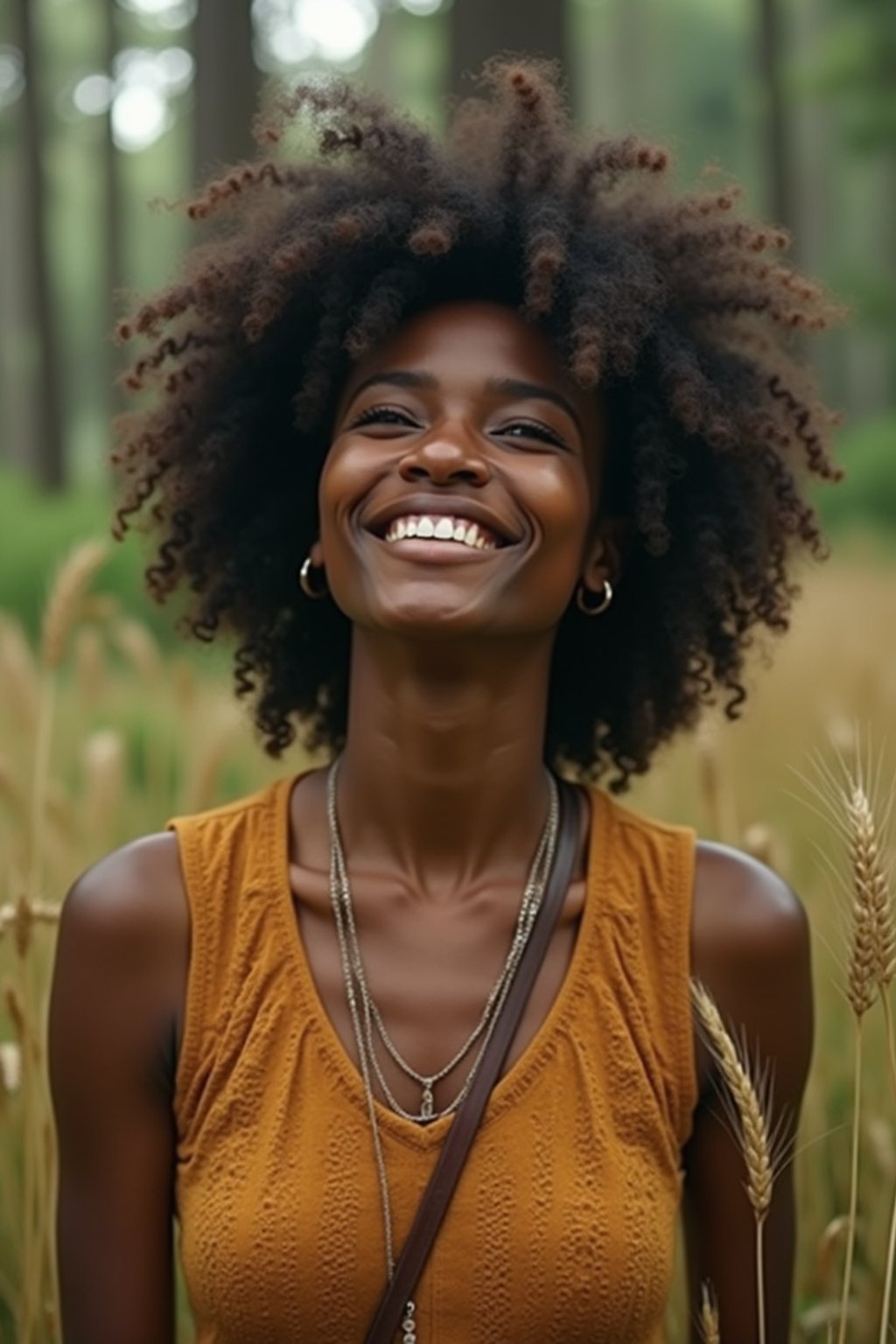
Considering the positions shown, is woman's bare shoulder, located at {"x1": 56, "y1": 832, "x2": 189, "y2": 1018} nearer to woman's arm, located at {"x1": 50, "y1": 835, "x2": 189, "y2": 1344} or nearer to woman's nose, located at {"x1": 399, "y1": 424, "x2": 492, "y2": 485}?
woman's arm, located at {"x1": 50, "y1": 835, "x2": 189, "y2": 1344}

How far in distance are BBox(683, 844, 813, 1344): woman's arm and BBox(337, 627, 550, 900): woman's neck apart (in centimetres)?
26

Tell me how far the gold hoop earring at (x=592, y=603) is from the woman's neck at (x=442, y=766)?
102 millimetres

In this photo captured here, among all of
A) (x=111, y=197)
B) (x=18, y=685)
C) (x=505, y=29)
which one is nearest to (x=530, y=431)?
(x=18, y=685)

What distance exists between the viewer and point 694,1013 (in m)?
2.48

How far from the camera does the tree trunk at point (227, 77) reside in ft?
32.8

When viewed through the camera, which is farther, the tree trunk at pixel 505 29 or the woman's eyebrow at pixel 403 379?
the tree trunk at pixel 505 29

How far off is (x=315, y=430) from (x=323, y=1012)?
0.80m

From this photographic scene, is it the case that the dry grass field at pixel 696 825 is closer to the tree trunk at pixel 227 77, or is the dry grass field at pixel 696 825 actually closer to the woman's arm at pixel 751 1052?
the woman's arm at pixel 751 1052

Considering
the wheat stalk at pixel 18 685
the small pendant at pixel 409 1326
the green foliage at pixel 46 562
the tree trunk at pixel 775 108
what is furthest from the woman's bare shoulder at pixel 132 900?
the tree trunk at pixel 775 108

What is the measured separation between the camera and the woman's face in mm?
2385

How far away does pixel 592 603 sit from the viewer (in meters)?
2.73

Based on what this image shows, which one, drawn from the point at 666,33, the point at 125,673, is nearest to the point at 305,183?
the point at 125,673

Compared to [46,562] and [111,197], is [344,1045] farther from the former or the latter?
[111,197]

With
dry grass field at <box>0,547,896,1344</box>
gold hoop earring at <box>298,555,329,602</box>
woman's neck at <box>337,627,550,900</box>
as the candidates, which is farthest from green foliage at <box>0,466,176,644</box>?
woman's neck at <box>337,627,550,900</box>
